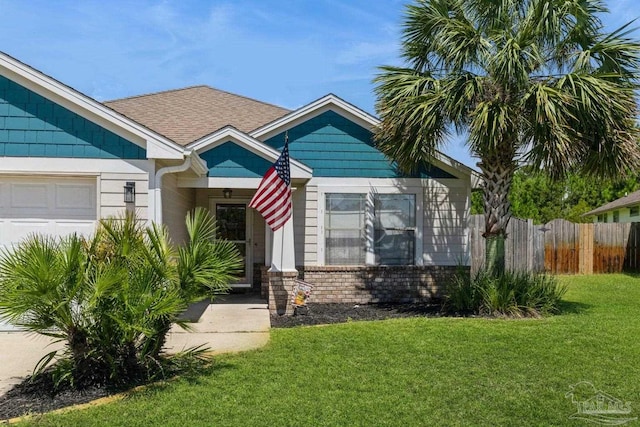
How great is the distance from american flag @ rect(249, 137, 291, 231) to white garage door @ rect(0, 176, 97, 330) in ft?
9.04

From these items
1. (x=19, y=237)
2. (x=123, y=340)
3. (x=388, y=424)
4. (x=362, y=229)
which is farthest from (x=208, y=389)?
(x=362, y=229)

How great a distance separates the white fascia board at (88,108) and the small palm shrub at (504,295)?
596cm

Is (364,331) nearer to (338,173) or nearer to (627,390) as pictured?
(627,390)

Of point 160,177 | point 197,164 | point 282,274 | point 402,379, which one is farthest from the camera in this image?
point 282,274

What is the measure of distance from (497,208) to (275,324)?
482cm

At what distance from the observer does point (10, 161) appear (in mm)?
8320

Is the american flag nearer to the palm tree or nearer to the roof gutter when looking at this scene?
the roof gutter

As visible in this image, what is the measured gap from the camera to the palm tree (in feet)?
29.6

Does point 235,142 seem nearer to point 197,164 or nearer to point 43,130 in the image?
point 197,164

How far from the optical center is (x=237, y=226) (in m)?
13.2

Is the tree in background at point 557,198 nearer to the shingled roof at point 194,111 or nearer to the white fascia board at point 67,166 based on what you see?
the shingled roof at point 194,111

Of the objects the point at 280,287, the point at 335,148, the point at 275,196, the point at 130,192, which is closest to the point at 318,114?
the point at 335,148

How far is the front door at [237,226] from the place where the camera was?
1316 cm

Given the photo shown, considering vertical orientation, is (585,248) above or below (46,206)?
below
